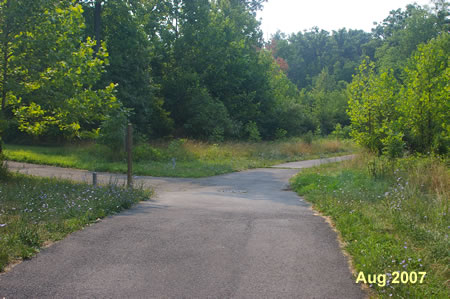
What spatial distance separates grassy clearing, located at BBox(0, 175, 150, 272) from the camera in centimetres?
594

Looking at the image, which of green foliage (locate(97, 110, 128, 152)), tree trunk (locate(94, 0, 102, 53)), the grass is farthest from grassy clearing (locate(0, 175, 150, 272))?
tree trunk (locate(94, 0, 102, 53))

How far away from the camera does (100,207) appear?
29.5 feet

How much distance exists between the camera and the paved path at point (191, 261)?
4590mm

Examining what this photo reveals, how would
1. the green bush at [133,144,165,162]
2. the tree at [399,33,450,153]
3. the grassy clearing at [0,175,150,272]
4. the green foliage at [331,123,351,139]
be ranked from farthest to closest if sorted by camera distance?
the green bush at [133,144,165,162] → the green foliage at [331,123,351,139] → the tree at [399,33,450,153] → the grassy clearing at [0,175,150,272]

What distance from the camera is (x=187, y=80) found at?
134ft

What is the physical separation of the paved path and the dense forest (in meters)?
7.85

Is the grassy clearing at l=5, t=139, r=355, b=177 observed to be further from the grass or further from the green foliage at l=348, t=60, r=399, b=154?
the grass

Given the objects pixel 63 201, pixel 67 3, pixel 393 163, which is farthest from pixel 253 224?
pixel 67 3

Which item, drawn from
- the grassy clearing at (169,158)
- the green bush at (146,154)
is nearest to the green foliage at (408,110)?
the grassy clearing at (169,158)

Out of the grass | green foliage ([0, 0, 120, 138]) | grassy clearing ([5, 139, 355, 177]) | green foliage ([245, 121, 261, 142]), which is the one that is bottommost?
grassy clearing ([5, 139, 355, 177])

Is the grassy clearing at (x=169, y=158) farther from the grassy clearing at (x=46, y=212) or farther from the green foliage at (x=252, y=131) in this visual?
the grassy clearing at (x=46, y=212)

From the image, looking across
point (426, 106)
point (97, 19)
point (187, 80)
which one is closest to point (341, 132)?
point (426, 106)

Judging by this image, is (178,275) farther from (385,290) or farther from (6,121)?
(6,121)

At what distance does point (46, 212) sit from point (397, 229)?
6.27m
